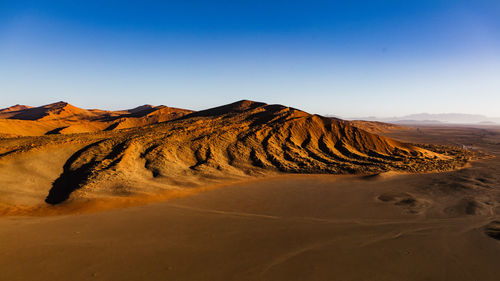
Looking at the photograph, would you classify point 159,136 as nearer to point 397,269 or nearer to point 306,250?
point 306,250

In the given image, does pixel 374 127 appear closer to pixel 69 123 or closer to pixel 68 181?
pixel 69 123

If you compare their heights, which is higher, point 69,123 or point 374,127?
point 69,123

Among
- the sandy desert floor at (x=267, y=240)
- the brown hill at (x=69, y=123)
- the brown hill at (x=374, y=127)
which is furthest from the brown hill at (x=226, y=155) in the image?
the brown hill at (x=374, y=127)

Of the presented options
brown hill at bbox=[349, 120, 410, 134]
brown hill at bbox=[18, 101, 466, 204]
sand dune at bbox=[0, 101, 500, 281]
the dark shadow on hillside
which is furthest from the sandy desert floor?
brown hill at bbox=[349, 120, 410, 134]

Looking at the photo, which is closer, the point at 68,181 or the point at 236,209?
the point at 236,209

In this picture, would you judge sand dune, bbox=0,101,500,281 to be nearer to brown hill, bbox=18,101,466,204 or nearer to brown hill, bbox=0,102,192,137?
brown hill, bbox=18,101,466,204

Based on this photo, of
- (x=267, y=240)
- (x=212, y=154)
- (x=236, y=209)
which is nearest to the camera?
(x=267, y=240)

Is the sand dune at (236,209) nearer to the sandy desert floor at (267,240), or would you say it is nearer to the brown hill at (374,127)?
the sandy desert floor at (267,240)

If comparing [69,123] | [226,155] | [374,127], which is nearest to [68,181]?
[226,155]

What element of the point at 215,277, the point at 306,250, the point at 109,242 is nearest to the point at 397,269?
the point at 306,250
